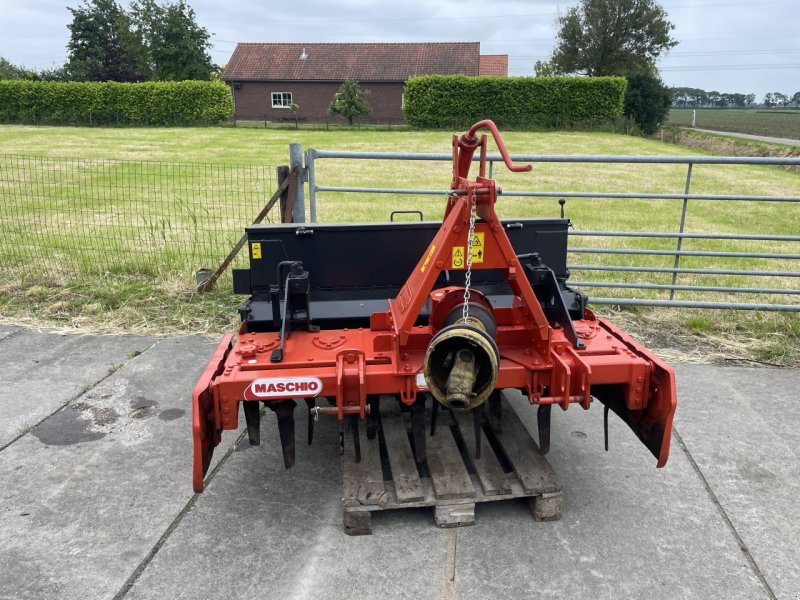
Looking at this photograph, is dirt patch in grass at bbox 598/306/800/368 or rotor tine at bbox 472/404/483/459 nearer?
rotor tine at bbox 472/404/483/459

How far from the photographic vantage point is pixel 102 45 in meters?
64.6

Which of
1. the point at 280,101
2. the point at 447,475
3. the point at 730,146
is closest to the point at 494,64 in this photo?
the point at 280,101

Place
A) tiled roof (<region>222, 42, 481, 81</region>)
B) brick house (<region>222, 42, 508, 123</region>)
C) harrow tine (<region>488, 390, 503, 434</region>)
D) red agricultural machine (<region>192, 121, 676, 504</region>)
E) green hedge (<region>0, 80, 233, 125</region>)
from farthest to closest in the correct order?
brick house (<region>222, 42, 508, 123</region>) < tiled roof (<region>222, 42, 481, 81</region>) < green hedge (<region>0, 80, 233, 125</region>) < harrow tine (<region>488, 390, 503, 434</region>) < red agricultural machine (<region>192, 121, 676, 504</region>)

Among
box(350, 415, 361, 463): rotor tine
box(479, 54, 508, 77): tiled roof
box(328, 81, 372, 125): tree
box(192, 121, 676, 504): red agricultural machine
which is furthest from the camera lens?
box(479, 54, 508, 77): tiled roof

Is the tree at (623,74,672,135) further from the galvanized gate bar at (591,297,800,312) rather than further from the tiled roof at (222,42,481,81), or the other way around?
the galvanized gate bar at (591,297,800,312)

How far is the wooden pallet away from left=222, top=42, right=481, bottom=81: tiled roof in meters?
43.9

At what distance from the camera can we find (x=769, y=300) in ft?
22.5

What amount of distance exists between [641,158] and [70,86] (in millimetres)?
37872

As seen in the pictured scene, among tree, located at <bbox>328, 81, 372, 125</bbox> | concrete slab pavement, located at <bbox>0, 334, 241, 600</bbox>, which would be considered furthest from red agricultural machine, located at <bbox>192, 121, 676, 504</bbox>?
tree, located at <bbox>328, 81, 372, 125</bbox>

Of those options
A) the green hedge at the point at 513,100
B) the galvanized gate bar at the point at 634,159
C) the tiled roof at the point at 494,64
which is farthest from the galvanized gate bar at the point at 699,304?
the tiled roof at the point at 494,64

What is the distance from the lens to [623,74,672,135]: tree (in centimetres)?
4344

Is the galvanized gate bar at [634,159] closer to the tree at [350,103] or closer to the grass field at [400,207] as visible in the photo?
the grass field at [400,207]

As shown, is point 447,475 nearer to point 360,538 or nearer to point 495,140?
point 360,538

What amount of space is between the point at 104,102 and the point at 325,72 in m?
16.2
